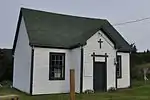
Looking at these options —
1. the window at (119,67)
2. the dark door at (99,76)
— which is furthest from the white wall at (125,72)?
the dark door at (99,76)

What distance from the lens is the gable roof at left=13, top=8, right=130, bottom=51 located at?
1788 centimetres

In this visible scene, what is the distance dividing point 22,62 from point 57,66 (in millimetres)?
2748

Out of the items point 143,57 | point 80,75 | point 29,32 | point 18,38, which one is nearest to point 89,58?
point 80,75

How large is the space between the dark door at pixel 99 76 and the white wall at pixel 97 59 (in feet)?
1.01

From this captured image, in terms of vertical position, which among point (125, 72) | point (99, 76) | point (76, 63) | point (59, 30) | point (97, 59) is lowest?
point (99, 76)

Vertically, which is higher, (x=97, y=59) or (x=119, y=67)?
(x=97, y=59)

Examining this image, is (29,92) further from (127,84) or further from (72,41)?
(127,84)

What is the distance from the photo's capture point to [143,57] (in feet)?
94.9

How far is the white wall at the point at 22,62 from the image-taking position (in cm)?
1759

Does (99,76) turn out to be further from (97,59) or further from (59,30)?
(59,30)

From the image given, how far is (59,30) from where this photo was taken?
65.1 ft

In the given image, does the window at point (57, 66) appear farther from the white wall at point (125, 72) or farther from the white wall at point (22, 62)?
the white wall at point (125, 72)

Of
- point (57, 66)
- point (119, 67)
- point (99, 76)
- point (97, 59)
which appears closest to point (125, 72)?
point (119, 67)

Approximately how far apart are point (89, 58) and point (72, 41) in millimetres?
2155
